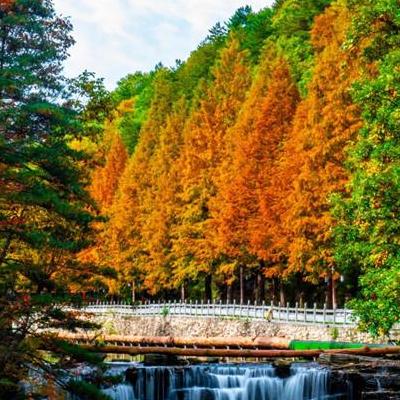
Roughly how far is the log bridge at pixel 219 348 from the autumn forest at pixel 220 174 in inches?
146

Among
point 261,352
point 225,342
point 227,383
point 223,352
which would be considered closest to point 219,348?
point 225,342

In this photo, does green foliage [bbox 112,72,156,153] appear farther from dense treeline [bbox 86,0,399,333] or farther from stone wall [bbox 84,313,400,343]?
stone wall [bbox 84,313,400,343]

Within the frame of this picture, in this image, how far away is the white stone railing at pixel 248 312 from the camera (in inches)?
1490

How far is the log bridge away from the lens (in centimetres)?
3009

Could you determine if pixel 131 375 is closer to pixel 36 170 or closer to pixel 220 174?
pixel 36 170

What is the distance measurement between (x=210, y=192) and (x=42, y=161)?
34097 mm

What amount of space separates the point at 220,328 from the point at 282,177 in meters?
9.47

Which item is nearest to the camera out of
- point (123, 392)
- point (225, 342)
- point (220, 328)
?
point (123, 392)

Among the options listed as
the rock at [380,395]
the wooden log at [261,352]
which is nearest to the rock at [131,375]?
the wooden log at [261,352]

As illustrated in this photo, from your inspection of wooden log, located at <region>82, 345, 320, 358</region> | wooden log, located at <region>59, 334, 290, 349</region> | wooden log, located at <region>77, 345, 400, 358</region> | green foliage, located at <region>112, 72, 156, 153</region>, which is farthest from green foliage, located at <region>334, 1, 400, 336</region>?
green foliage, located at <region>112, 72, 156, 153</region>

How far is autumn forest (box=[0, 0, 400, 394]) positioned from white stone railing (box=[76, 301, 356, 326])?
1.82m

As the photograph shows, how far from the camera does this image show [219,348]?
137ft

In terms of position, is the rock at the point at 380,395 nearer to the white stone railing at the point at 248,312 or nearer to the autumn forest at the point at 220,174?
the autumn forest at the point at 220,174

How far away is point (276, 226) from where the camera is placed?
144 feet
